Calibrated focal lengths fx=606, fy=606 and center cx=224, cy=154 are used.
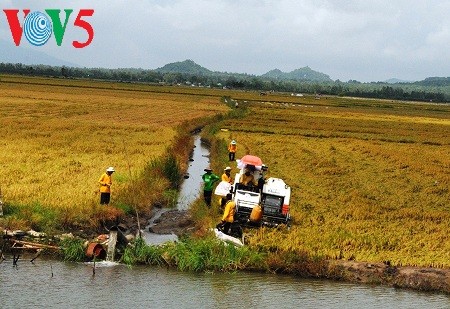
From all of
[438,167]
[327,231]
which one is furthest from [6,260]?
[438,167]

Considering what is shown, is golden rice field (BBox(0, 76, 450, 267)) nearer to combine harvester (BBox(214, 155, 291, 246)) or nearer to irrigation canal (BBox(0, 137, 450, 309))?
combine harvester (BBox(214, 155, 291, 246))

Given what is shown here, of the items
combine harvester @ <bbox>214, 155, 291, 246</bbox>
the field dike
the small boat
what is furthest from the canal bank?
combine harvester @ <bbox>214, 155, 291, 246</bbox>

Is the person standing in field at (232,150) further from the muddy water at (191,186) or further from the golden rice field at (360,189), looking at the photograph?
the golden rice field at (360,189)

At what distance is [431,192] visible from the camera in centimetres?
2258

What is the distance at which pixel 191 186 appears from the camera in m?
23.0

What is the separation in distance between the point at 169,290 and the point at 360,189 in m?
12.3

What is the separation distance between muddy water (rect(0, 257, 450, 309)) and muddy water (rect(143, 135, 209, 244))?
2.82 meters

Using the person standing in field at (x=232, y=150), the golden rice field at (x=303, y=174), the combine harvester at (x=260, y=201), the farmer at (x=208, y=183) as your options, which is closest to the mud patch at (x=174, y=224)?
the farmer at (x=208, y=183)

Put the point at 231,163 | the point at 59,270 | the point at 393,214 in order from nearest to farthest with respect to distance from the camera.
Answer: the point at 59,270
the point at 393,214
the point at 231,163

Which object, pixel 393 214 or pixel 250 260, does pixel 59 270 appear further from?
pixel 393 214

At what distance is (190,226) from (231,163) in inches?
380

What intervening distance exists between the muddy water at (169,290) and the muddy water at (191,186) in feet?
9.26

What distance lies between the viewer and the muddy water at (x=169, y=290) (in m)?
10.5

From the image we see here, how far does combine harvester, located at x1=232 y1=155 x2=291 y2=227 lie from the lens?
48.3 ft
